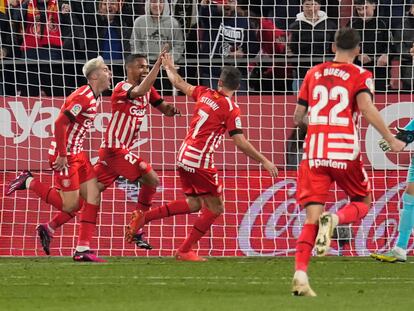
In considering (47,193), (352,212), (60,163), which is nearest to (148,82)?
(60,163)

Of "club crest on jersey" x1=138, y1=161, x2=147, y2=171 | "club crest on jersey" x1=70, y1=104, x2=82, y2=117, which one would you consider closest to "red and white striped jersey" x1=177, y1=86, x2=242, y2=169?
"club crest on jersey" x1=138, y1=161, x2=147, y2=171

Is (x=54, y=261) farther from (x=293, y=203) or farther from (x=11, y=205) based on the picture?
(x=293, y=203)

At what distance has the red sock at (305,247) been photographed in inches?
383

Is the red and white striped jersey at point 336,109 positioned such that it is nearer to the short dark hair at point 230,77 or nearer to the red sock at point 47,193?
the short dark hair at point 230,77

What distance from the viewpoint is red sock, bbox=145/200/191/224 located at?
14.3m

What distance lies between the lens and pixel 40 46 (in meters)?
16.2

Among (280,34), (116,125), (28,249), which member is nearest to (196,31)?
(280,34)

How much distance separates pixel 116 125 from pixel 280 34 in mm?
2964

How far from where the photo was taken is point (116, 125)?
47.4ft

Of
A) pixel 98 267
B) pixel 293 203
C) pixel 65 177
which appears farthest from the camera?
pixel 293 203

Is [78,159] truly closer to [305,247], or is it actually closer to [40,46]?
[40,46]

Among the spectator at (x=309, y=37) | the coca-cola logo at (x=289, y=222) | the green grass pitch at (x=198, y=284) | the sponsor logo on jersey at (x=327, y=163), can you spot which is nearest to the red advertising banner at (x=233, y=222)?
the coca-cola logo at (x=289, y=222)

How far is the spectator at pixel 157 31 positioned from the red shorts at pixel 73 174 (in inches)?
89.6

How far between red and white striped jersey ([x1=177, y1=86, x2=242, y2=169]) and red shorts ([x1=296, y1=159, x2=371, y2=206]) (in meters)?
3.43
